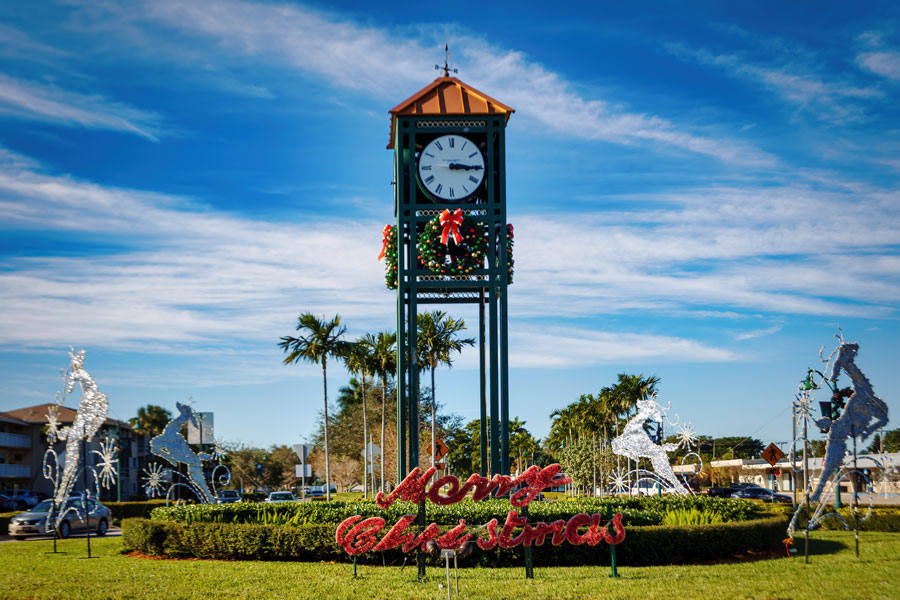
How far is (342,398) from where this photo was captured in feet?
247

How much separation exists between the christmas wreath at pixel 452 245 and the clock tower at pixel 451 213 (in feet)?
0.09

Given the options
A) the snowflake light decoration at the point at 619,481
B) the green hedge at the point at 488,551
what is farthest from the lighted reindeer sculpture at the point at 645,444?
the green hedge at the point at 488,551

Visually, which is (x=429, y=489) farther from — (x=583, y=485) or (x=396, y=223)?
(x=583, y=485)

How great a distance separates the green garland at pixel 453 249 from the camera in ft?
72.9

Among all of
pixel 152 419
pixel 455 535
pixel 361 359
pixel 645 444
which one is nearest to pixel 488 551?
pixel 455 535

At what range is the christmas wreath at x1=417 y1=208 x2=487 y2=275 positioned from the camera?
2202 centimetres

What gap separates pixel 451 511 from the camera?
61.2 ft

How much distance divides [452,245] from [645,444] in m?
9.51

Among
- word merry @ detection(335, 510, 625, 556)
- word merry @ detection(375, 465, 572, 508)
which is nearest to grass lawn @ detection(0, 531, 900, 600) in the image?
word merry @ detection(335, 510, 625, 556)

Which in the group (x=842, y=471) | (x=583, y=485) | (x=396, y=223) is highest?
(x=396, y=223)

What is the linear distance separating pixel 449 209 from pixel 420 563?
10.2 metres

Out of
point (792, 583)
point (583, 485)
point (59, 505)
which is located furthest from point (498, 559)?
point (583, 485)

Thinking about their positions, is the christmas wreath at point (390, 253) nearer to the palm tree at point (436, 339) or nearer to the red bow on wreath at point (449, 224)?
the red bow on wreath at point (449, 224)

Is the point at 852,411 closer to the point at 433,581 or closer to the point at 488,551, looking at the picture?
the point at 488,551
